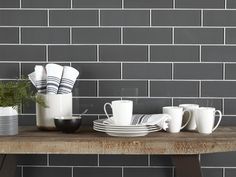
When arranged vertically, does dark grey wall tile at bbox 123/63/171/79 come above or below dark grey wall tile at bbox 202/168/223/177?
above
